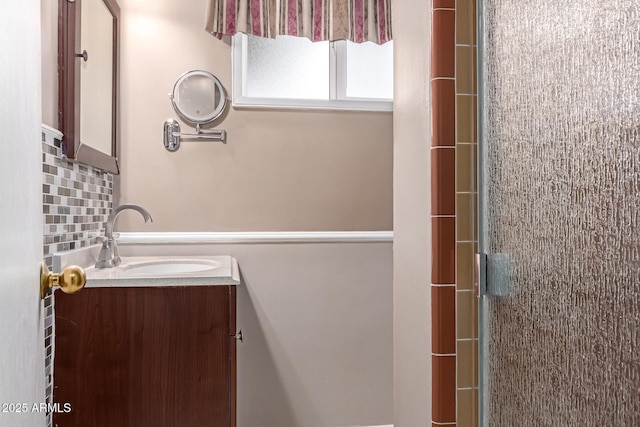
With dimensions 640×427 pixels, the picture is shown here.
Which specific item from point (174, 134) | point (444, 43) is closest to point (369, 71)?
point (174, 134)

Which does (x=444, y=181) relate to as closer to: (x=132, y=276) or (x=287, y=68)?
(x=132, y=276)

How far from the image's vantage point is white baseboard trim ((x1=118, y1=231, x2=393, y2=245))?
228 centimetres

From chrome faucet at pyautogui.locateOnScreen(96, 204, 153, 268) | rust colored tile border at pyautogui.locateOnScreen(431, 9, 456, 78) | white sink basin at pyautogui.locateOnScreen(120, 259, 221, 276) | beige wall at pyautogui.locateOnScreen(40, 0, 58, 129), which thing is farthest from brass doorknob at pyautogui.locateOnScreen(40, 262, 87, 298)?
white sink basin at pyautogui.locateOnScreen(120, 259, 221, 276)

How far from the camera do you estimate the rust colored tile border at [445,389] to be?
1.05 metres

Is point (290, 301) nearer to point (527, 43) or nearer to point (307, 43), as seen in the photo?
point (307, 43)

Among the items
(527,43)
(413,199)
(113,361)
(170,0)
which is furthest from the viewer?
(170,0)

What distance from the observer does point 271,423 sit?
2396 millimetres

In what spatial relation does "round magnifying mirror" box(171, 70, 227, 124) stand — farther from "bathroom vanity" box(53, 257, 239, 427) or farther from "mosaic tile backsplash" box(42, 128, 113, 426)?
"bathroom vanity" box(53, 257, 239, 427)

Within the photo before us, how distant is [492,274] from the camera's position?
0.89 metres

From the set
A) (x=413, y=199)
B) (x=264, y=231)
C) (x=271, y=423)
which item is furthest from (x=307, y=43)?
(x=271, y=423)

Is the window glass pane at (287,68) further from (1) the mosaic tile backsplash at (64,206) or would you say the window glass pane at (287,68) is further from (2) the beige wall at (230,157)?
(1) the mosaic tile backsplash at (64,206)

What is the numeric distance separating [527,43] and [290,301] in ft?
6.18

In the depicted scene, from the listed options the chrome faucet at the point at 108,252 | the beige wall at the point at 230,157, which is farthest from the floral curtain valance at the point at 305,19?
the chrome faucet at the point at 108,252

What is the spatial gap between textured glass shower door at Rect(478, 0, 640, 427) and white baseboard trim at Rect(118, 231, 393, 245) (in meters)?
1.54
